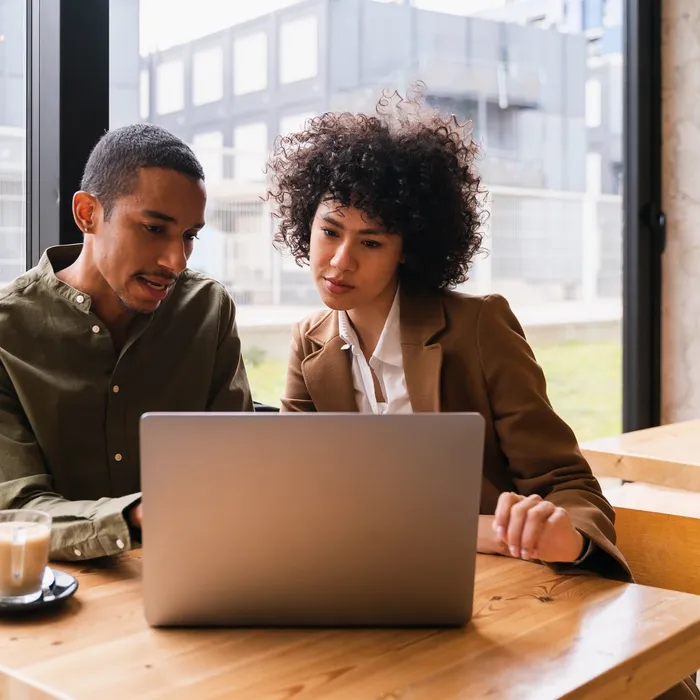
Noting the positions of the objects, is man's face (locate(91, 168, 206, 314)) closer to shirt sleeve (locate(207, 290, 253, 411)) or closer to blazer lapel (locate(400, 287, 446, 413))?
shirt sleeve (locate(207, 290, 253, 411))

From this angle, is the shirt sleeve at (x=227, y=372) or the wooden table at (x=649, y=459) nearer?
the shirt sleeve at (x=227, y=372)

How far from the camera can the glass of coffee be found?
3.63 ft

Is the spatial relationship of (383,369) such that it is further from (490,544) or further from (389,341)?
(490,544)

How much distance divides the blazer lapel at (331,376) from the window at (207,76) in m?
0.76

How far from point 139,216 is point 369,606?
2.45ft

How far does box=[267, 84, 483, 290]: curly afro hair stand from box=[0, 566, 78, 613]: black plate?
29.7 inches

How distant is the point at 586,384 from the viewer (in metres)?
3.25

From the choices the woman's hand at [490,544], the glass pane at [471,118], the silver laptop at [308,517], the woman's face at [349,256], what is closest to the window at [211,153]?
the glass pane at [471,118]

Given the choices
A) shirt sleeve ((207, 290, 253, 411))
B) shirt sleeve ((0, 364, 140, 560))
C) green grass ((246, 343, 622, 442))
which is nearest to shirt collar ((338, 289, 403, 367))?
shirt sleeve ((207, 290, 253, 411))

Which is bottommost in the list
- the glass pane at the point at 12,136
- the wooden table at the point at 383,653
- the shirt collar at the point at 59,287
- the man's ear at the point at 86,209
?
the wooden table at the point at 383,653

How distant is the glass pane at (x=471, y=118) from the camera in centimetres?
218

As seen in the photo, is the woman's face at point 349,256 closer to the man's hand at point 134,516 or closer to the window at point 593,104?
the man's hand at point 134,516

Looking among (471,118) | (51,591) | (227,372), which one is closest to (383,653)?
(51,591)

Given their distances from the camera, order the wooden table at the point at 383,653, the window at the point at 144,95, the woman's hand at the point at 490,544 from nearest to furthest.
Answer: the wooden table at the point at 383,653 → the woman's hand at the point at 490,544 → the window at the point at 144,95
